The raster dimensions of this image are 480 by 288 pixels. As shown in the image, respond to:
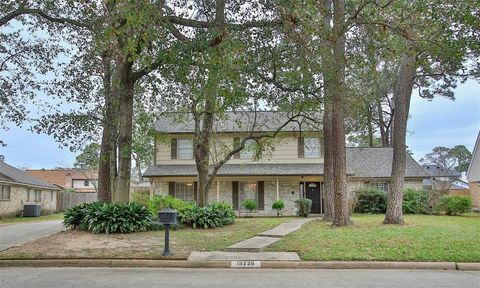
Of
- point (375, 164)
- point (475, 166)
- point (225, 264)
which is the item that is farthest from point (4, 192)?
point (475, 166)

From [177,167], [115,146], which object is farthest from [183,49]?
[177,167]

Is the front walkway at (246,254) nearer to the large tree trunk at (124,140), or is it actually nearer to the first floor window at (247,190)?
the large tree trunk at (124,140)

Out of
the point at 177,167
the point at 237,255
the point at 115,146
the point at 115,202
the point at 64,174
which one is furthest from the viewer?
the point at 64,174

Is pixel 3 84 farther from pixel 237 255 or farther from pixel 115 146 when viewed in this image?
pixel 237 255

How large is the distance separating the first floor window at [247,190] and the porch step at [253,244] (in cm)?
1417

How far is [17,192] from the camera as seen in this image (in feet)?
94.6

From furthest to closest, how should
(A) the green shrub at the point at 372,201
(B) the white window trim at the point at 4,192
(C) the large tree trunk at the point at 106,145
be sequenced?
(B) the white window trim at the point at 4,192
(A) the green shrub at the point at 372,201
(C) the large tree trunk at the point at 106,145

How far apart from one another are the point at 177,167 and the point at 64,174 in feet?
119

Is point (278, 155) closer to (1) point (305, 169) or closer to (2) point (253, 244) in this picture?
(1) point (305, 169)

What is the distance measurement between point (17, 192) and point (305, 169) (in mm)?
19369

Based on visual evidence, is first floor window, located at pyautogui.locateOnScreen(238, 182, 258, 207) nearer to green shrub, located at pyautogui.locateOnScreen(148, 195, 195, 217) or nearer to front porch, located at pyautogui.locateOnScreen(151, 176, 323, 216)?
front porch, located at pyautogui.locateOnScreen(151, 176, 323, 216)

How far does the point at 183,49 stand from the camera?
940 cm

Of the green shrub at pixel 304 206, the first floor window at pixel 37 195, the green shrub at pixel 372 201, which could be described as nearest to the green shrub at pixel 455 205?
the green shrub at pixel 372 201

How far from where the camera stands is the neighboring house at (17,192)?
2681cm
